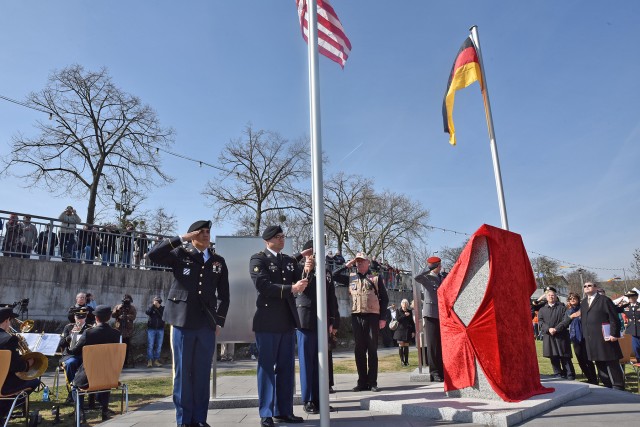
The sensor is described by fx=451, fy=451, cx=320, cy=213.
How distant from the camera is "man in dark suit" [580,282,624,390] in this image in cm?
775

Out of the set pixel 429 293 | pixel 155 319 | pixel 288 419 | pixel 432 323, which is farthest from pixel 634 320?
pixel 155 319

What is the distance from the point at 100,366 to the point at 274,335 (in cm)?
246

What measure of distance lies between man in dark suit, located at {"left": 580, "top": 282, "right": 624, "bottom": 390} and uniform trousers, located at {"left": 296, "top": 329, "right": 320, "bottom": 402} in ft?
17.5

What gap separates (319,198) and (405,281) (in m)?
23.7

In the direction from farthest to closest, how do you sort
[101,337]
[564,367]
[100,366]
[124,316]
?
[124,316], [564,367], [101,337], [100,366]

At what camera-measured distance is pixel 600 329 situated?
310 inches

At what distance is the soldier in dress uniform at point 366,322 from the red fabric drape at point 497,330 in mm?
1428

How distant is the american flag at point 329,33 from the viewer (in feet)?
18.6

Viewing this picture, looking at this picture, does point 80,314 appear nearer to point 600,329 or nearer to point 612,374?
point 600,329

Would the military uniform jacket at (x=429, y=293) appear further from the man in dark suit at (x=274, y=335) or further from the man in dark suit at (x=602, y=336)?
the man in dark suit at (x=274, y=335)

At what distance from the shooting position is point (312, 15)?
4758 millimetres

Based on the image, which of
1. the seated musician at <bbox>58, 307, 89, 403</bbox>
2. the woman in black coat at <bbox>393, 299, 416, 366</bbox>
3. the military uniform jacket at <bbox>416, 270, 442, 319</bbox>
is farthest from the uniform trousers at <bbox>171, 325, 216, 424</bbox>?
the woman in black coat at <bbox>393, 299, 416, 366</bbox>

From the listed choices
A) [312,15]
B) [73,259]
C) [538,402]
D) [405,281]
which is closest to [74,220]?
[73,259]

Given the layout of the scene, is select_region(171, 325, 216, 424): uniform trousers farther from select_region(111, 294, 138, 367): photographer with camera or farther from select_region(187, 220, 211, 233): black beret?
select_region(111, 294, 138, 367): photographer with camera
